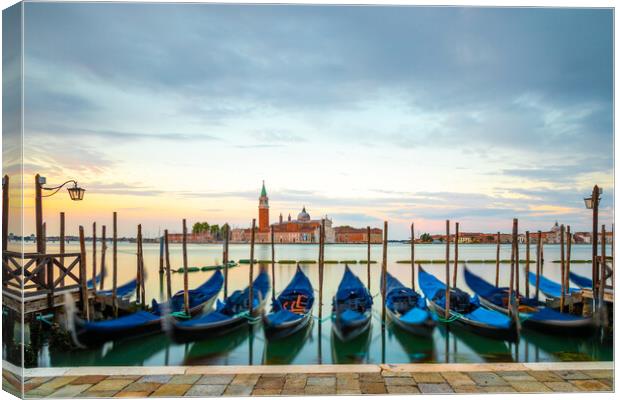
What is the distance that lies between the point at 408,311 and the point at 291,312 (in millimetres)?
1498

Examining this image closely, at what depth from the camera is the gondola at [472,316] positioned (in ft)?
16.1

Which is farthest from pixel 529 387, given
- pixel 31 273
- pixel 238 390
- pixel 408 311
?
pixel 31 273

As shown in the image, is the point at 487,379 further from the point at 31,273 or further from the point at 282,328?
the point at 31,273

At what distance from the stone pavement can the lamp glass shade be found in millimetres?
1171

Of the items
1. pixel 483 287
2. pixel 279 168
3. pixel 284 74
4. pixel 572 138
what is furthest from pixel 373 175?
pixel 483 287

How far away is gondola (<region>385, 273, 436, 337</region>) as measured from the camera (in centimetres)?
509

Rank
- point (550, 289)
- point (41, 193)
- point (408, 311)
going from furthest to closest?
point (550, 289) < point (408, 311) < point (41, 193)

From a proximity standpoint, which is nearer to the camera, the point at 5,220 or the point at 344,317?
the point at 5,220

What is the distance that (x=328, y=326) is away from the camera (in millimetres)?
6078

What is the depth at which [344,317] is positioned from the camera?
5.24m

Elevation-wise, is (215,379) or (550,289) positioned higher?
(215,379)

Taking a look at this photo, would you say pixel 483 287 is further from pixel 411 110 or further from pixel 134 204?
pixel 134 204

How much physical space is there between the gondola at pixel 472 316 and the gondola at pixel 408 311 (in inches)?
8.7

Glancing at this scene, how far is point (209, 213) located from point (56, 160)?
5.09 ft
